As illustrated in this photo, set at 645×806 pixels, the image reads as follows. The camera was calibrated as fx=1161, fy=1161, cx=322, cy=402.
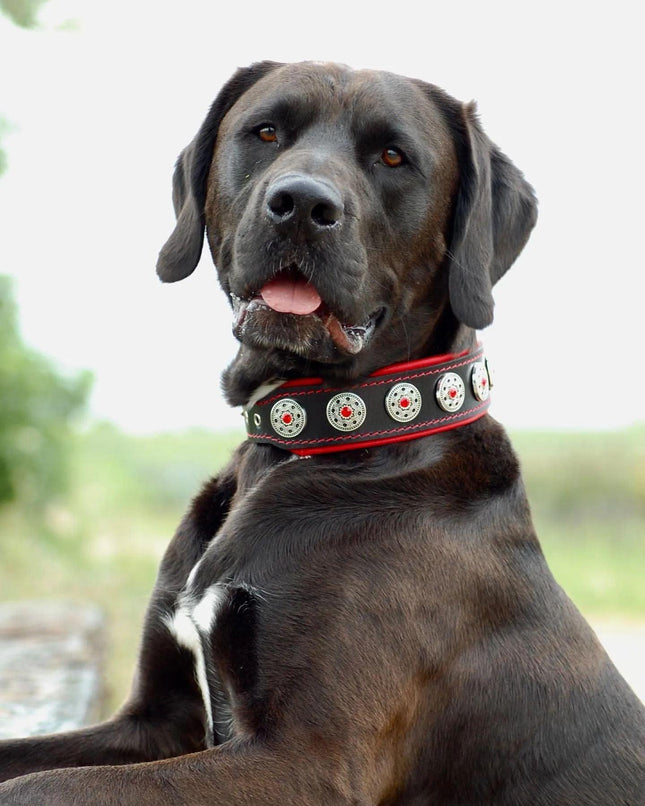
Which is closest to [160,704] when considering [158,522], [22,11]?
[22,11]

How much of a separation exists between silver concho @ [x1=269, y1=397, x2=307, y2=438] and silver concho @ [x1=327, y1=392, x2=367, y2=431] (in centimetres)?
11

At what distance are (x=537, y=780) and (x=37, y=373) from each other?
28.5 ft

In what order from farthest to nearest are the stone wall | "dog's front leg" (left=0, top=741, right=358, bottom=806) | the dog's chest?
1. the stone wall
2. the dog's chest
3. "dog's front leg" (left=0, top=741, right=358, bottom=806)

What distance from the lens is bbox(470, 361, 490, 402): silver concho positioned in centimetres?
311

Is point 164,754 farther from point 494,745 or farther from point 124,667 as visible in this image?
point 124,667

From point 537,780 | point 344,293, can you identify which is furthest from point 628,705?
point 344,293

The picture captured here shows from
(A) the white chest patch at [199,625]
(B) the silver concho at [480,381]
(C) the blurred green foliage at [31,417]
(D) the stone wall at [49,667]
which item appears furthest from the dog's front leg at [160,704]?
(C) the blurred green foliage at [31,417]

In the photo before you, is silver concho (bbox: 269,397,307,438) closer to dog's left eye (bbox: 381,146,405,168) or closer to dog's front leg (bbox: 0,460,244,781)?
dog's front leg (bbox: 0,460,244,781)

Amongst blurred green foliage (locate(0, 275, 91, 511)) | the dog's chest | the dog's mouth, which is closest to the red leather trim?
the dog's chest

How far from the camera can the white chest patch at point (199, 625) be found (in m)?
2.91

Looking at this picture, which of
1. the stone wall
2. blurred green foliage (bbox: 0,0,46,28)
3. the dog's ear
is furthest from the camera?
blurred green foliage (bbox: 0,0,46,28)

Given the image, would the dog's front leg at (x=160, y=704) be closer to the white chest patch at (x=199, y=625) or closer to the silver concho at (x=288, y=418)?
the white chest patch at (x=199, y=625)

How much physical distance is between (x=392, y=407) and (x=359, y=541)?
0.39m

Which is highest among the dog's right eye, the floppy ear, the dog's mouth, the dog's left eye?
the dog's right eye
